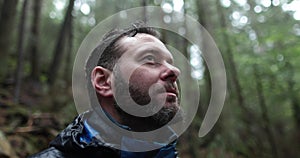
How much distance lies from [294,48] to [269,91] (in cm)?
209

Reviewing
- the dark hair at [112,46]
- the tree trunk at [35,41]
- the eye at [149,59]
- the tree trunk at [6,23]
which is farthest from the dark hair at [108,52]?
the tree trunk at [35,41]

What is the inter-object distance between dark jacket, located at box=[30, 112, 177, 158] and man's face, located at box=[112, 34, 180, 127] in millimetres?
168

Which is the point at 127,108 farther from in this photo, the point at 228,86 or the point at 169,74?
the point at 228,86

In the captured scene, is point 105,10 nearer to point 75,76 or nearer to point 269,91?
point 269,91

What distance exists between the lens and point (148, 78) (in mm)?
1625

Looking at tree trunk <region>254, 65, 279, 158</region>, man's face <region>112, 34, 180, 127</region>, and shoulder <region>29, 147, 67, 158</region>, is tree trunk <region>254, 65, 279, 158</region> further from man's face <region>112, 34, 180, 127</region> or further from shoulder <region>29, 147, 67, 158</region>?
shoulder <region>29, 147, 67, 158</region>

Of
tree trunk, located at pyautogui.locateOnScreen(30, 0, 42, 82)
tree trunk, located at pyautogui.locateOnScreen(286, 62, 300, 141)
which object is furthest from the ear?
tree trunk, located at pyautogui.locateOnScreen(30, 0, 42, 82)

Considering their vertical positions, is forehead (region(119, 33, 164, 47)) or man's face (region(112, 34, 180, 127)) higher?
forehead (region(119, 33, 164, 47))

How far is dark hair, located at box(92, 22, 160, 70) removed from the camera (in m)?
1.74

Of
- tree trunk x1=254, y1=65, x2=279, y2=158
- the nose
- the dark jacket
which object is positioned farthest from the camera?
tree trunk x1=254, y1=65, x2=279, y2=158

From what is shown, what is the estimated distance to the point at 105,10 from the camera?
13.0 meters

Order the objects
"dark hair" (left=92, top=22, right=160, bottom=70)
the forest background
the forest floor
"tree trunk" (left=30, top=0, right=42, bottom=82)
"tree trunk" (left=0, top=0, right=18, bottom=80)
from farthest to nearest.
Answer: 1. "tree trunk" (left=30, top=0, right=42, bottom=82)
2. "tree trunk" (left=0, top=0, right=18, bottom=80)
3. the forest background
4. the forest floor
5. "dark hair" (left=92, top=22, right=160, bottom=70)

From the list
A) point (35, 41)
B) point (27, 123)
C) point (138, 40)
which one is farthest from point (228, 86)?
point (138, 40)

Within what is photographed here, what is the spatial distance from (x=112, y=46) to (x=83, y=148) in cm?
60
